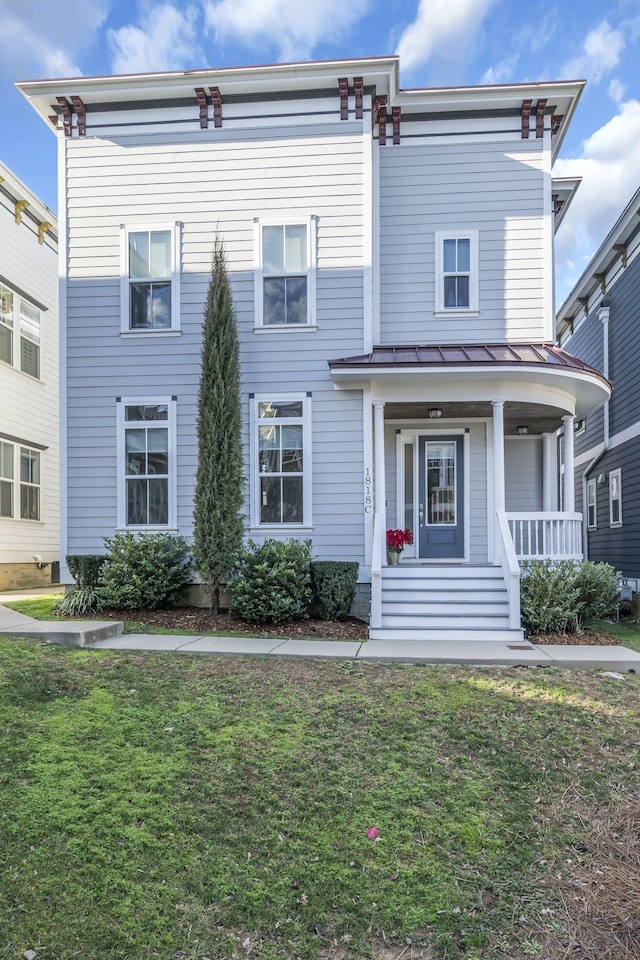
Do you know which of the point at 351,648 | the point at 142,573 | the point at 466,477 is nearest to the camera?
the point at 351,648

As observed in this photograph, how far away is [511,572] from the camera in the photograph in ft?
25.6

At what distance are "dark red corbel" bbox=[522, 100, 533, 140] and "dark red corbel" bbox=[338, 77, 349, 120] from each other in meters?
2.80

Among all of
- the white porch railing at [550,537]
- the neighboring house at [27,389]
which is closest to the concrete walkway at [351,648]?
the white porch railing at [550,537]

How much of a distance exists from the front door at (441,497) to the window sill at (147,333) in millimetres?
4139

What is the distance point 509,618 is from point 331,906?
5498mm

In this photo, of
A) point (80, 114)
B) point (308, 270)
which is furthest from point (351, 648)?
point (80, 114)

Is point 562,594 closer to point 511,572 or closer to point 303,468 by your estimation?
point 511,572

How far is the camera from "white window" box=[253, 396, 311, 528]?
9234mm

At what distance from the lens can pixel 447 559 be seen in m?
9.90

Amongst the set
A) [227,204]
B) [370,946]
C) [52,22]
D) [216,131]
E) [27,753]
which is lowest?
[370,946]

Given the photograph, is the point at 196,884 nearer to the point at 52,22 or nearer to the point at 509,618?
the point at 509,618

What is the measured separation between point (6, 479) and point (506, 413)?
33.6ft

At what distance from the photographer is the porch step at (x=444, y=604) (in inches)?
296

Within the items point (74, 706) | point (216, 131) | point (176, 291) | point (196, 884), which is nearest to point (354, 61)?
point (216, 131)
